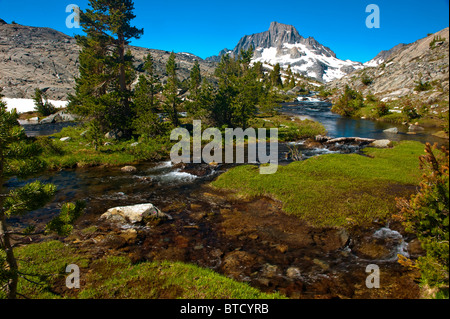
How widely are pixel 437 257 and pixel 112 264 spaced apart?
446 inches

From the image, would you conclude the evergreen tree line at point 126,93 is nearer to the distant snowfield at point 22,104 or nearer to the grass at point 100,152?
the grass at point 100,152

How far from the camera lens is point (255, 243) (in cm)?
1159

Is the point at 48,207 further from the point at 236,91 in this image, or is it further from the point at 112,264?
the point at 236,91

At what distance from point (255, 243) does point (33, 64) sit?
536 ft

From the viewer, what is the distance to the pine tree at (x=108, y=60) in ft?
104

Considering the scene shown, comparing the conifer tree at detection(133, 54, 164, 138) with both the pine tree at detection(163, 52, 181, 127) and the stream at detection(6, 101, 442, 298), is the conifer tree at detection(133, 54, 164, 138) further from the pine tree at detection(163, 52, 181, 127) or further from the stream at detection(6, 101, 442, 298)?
the stream at detection(6, 101, 442, 298)

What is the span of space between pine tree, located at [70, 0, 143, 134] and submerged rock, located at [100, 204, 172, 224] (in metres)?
21.4

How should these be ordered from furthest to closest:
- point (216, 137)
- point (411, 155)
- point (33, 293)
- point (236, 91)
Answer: point (236, 91) < point (216, 137) < point (411, 155) < point (33, 293)

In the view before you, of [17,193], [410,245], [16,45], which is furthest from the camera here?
[16,45]

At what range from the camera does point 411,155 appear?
23.8 meters

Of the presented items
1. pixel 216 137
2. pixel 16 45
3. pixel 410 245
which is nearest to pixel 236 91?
pixel 216 137

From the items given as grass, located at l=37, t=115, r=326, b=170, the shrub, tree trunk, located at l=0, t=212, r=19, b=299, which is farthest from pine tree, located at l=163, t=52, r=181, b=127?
the shrub

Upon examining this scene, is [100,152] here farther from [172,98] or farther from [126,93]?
[172,98]

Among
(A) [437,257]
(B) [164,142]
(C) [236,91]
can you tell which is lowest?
(A) [437,257]
